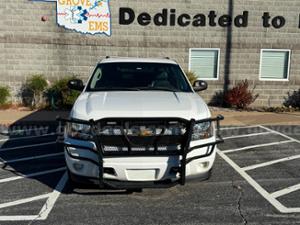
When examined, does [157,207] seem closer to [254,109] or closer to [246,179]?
[246,179]

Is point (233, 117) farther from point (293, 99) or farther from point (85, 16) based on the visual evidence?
point (85, 16)

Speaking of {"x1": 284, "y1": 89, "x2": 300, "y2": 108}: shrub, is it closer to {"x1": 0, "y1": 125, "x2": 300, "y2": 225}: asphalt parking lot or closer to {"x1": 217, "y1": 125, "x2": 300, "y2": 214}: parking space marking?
{"x1": 217, "y1": 125, "x2": 300, "y2": 214}: parking space marking

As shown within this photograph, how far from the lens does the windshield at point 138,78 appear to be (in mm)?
5605

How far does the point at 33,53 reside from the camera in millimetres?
11891

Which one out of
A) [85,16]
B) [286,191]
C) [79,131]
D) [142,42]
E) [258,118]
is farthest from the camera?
[142,42]

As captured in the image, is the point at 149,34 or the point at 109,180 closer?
the point at 109,180

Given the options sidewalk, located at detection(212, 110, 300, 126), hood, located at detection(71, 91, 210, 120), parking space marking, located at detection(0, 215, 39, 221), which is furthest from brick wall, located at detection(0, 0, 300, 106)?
parking space marking, located at detection(0, 215, 39, 221)

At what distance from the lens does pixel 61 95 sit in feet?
38.0

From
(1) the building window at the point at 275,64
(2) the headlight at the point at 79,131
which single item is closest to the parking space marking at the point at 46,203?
(2) the headlight at the point at 79,131

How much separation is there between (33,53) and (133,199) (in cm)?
867

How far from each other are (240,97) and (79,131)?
8.58 m

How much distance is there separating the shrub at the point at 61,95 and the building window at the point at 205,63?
13.4 ft

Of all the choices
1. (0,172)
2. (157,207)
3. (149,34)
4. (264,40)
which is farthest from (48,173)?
(264,40)

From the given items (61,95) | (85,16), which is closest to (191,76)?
(85,16)
